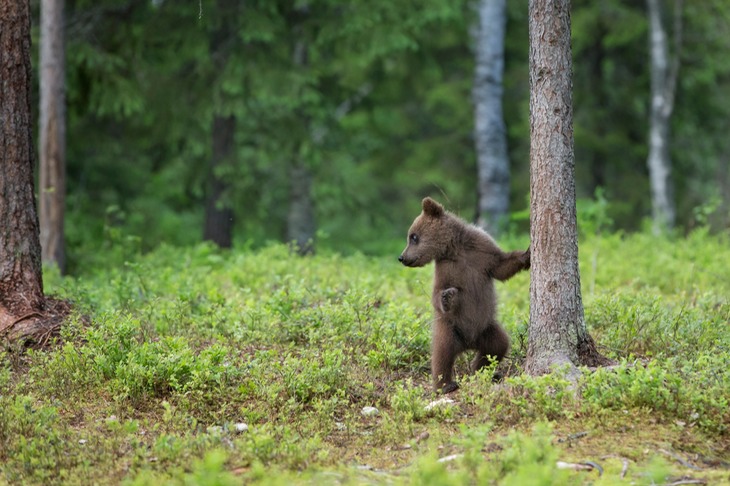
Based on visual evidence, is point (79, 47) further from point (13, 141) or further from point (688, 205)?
point (688, 205)

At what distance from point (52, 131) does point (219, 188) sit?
14.7ft

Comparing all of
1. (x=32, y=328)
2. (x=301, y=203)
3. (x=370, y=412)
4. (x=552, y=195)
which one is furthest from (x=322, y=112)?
(x=370, y=412)

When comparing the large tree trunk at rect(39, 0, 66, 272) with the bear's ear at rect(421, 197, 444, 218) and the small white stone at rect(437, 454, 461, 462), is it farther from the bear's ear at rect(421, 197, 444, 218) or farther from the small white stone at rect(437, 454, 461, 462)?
the small white stone at rect(437, 454, 461, 462)

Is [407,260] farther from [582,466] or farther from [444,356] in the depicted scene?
[582,466]

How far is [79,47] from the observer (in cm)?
1586

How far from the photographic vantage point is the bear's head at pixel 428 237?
8016 millimetres

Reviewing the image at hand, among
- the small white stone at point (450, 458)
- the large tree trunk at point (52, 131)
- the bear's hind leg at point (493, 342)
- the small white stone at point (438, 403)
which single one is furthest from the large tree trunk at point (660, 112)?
the small white stone at point (450, 458)

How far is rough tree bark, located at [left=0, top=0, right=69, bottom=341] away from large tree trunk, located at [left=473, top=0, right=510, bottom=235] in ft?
37.0

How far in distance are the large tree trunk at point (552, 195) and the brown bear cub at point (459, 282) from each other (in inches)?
26.4

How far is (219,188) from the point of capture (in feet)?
59.2

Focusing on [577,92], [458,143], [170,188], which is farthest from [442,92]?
[170,188]

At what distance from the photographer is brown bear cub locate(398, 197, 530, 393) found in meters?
7.58

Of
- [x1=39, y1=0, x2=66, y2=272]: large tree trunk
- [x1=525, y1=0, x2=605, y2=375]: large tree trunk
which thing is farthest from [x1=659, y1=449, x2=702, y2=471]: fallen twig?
[x1=39, y1=0, x2=66, y2=272]: large tree trunk

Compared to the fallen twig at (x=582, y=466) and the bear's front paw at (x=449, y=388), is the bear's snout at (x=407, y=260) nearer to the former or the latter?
the bear's front paw at (x=449, y=388)
